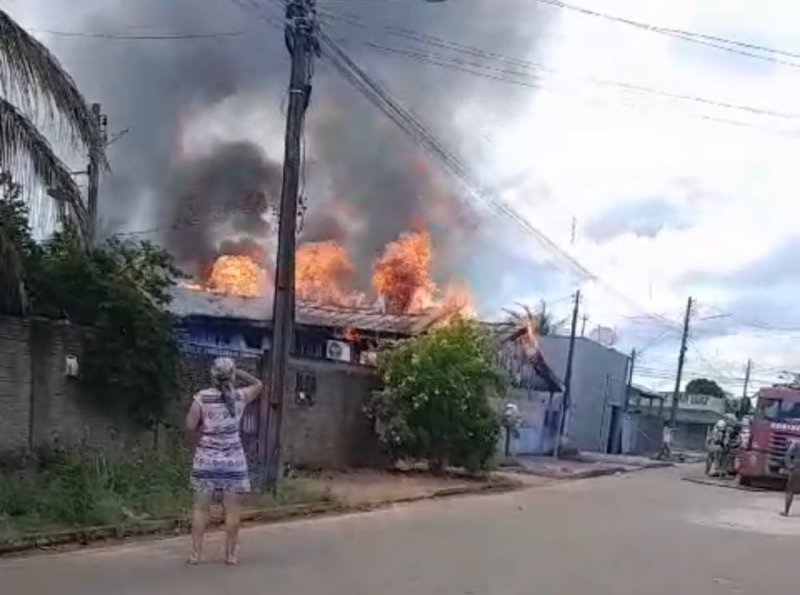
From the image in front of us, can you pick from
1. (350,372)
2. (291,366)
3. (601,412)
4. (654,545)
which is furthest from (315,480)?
(601,412)

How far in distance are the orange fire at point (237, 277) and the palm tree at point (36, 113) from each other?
2314 cm

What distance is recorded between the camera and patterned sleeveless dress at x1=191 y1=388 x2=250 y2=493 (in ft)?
29.6

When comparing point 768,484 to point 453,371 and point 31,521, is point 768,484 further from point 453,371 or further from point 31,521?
point 31,521

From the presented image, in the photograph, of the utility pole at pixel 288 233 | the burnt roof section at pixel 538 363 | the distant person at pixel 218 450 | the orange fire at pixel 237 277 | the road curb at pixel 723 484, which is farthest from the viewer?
the orange fire at pixel 237 277

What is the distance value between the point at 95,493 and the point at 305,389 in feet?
31.8

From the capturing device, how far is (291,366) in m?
20.6

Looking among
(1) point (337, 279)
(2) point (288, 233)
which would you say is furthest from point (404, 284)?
(2) point (288, 233)

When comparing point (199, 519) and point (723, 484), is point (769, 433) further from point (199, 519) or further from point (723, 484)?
point (199, 519)

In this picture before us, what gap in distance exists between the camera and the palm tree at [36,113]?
10.4 metres

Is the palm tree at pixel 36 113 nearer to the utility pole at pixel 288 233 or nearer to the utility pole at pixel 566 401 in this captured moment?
the utility pole at pixel 288 233

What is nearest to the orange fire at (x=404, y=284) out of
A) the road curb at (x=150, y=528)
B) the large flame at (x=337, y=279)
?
the large flame at (x=337, y=279)

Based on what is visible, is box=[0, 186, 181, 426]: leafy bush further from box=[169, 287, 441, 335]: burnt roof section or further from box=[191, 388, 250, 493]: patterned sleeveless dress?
box=[169, 287, 441, 335]: burnt roof section

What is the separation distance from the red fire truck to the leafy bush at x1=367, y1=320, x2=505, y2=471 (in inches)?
423

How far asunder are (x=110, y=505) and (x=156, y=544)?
99 cm
